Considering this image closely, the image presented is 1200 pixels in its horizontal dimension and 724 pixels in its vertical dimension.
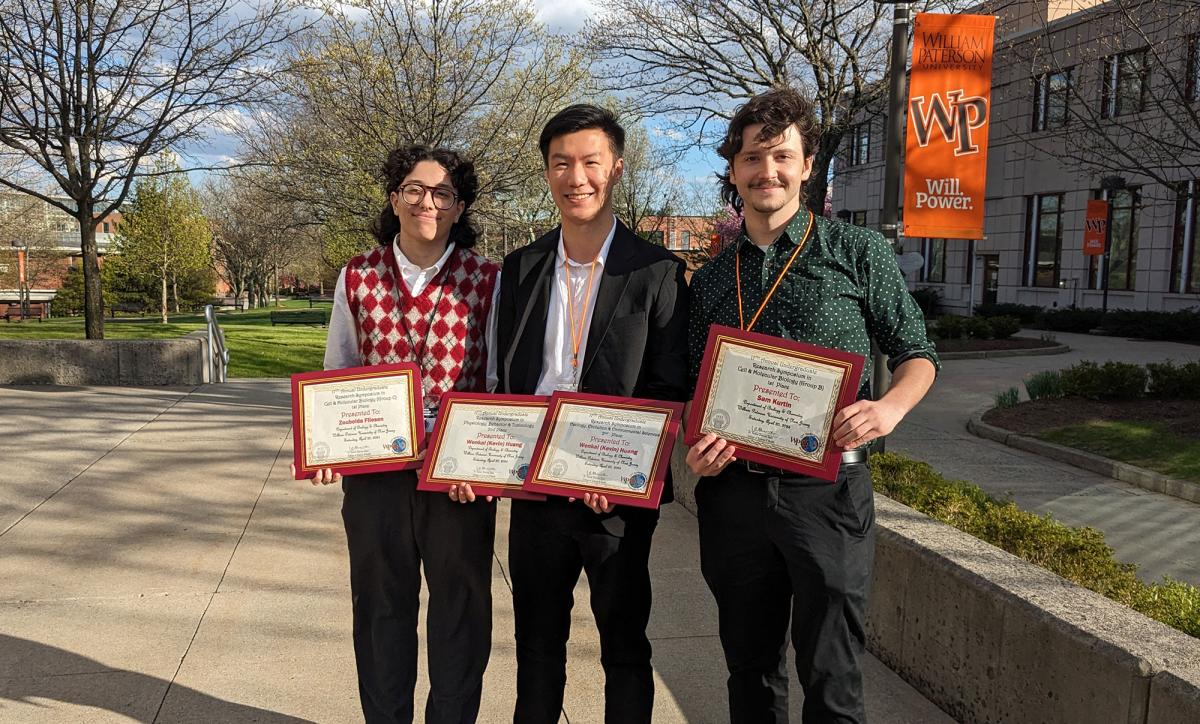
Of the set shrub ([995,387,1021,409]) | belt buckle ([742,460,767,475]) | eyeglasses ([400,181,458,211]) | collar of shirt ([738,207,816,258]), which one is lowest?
shrub ([995,387,1021,409])

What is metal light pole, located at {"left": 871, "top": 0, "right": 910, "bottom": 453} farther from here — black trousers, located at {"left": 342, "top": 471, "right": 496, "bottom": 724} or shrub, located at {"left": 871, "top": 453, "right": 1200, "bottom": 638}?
black trousers, located at {"left": 342, "top": 471, "right": 496, "bottom": 724}

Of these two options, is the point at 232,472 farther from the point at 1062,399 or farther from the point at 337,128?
the point at 1062,399

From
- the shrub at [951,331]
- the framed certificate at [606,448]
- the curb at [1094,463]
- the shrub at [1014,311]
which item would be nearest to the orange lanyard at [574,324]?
the framed certificate at [606,448]

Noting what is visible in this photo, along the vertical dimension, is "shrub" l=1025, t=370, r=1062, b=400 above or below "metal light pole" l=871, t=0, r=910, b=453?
below

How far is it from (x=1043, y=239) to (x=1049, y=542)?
3280 centimetres

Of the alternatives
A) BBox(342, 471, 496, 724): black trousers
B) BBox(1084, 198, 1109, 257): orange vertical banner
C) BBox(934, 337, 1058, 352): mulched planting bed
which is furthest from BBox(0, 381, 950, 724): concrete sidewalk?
BBox(1084, 198, 1109, 257): orange vertical banner

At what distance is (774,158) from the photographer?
96.3 inches

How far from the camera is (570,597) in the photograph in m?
2.83

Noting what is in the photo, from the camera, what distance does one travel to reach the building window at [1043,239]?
31812 millimetres

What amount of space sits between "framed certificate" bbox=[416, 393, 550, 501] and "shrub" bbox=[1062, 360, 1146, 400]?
11.6m

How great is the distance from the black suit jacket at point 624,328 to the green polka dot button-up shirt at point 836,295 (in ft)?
0.72

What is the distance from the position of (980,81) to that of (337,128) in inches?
461

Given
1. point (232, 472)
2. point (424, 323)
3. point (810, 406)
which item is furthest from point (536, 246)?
point (232, 472)

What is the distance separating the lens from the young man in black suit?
8.74ft
